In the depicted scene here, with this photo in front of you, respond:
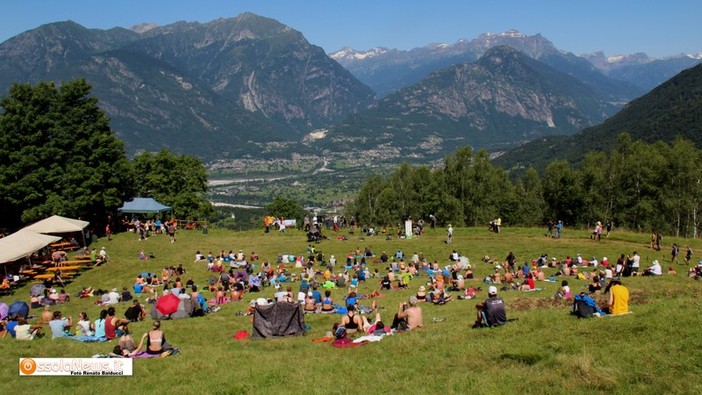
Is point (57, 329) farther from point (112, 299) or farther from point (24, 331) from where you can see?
point (112, 299)

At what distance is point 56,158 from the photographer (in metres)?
53.0

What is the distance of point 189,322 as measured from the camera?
80.2 ft

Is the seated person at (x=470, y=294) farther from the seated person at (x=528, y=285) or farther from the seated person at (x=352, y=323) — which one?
the seated person at (x=352, y=323)

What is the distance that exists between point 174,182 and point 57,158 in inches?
1039

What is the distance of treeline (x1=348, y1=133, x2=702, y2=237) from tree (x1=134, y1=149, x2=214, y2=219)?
119 feet

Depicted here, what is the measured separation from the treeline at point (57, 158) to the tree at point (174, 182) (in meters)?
16.0

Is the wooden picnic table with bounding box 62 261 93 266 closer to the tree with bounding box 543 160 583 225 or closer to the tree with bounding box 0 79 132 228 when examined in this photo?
the tree with bounding box 0 79 132 228

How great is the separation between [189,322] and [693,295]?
2107 centimetres

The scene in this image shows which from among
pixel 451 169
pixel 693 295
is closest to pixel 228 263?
pixel 693 295

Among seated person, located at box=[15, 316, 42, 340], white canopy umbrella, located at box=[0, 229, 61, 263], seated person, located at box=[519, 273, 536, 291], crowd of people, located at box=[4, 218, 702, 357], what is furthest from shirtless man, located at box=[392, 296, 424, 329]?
white canopy umbrella, located at box=[0, 229, 61, 263]

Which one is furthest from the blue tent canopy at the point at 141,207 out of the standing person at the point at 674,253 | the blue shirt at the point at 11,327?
the standing person at the point at 674,253

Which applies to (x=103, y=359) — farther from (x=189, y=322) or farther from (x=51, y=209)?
(x=51, y=209)

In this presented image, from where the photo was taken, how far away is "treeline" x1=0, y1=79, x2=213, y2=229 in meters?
51.4

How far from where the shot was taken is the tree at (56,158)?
51.4 metres
